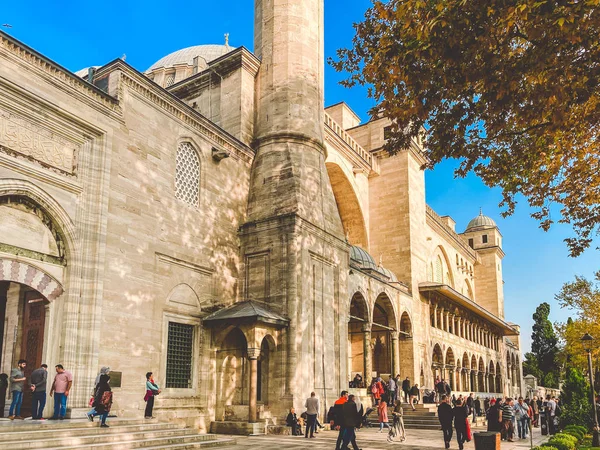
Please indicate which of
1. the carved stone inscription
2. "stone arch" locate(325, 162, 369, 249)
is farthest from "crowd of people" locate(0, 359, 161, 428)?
"stone arch" locate(325, 162, 369, 249)

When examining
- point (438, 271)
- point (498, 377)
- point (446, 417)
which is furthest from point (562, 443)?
point (498, 377)

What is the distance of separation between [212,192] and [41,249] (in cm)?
583

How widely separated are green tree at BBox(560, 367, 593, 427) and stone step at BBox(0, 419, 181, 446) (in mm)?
13474

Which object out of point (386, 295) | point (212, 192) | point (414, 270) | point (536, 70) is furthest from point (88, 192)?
point (414, 270)

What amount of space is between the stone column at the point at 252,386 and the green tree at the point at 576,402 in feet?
36.0

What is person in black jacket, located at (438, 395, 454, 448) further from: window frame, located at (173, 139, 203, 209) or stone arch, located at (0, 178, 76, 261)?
stone arch, located at (0, 178, 76, 261)

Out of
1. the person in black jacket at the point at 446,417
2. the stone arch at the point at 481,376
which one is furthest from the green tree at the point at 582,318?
the person in black jacket at the point at 446,417

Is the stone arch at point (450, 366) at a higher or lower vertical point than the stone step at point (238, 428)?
higher

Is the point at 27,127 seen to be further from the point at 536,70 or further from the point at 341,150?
the point at 341,150

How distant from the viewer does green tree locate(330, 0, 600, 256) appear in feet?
22.9

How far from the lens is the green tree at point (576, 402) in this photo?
1841cm

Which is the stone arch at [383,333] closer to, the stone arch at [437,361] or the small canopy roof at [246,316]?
the stone arch at [437,361]

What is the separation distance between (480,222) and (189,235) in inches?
1694

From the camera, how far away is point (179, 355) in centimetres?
1446
